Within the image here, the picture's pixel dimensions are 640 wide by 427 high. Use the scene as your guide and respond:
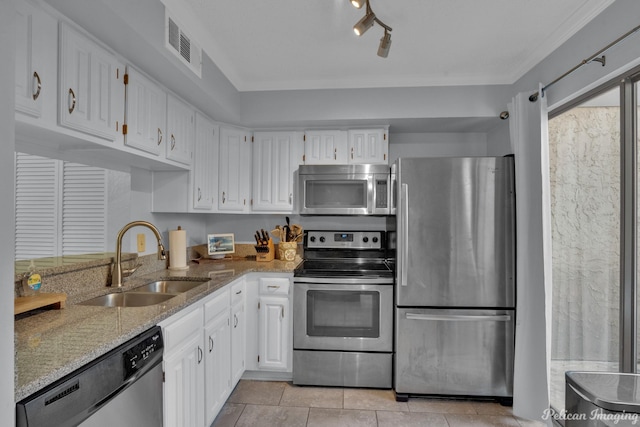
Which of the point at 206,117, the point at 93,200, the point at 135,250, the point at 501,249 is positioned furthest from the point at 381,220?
the point at 93,200

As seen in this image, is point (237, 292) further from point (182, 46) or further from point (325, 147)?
point (182, 46)

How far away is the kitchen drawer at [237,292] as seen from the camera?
242 cm

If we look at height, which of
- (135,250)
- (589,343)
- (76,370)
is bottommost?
(589,343)

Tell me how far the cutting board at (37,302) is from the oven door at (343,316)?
1.50 metres

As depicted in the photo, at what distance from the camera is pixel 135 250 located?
2342 millimetres

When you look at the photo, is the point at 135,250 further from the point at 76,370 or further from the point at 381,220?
the point at 381,220

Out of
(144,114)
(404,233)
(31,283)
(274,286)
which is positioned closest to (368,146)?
(404,233)

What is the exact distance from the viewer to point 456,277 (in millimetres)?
2436

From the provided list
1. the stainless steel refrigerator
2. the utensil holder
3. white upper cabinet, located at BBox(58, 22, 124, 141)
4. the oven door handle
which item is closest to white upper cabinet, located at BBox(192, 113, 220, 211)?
the utensil holder

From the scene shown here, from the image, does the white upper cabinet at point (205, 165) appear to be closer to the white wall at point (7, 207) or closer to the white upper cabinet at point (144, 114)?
the white upper cabinet at point (144, 114)

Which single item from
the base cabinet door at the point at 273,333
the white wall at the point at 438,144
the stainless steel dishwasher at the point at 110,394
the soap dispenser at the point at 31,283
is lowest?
the base cabinet door at the point at 273,333

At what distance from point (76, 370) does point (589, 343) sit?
2585 mm

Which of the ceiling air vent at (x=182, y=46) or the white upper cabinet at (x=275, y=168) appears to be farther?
the white upper cabinet at (x=275, y=168)

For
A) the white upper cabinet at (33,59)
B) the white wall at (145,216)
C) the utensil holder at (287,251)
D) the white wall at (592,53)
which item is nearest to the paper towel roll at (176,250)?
the white wall at (145,216)
